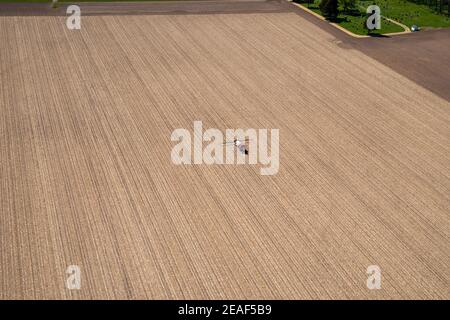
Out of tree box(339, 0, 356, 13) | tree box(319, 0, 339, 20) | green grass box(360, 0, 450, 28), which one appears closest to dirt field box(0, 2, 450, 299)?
tree box(319, 0, 339, 20)

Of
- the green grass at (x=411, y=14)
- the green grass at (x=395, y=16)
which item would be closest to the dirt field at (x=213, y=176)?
the green grass at (x=395, y=16)

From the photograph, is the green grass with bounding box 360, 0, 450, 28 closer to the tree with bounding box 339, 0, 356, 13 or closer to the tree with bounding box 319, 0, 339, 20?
the tree with bounding box 339, 0, 356, 13

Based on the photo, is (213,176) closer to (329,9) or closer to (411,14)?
(329,9)

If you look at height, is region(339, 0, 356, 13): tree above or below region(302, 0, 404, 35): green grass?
above

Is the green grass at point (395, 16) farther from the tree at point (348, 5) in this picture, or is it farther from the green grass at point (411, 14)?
the tree at point (348, 5)

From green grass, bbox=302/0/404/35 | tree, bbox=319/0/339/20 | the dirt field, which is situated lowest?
the dirt field

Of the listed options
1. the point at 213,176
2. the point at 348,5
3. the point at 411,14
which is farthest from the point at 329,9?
the point at 213,176

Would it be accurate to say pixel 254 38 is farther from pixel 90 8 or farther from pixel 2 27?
pixel 2 27

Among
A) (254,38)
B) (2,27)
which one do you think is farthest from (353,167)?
(2,27)
